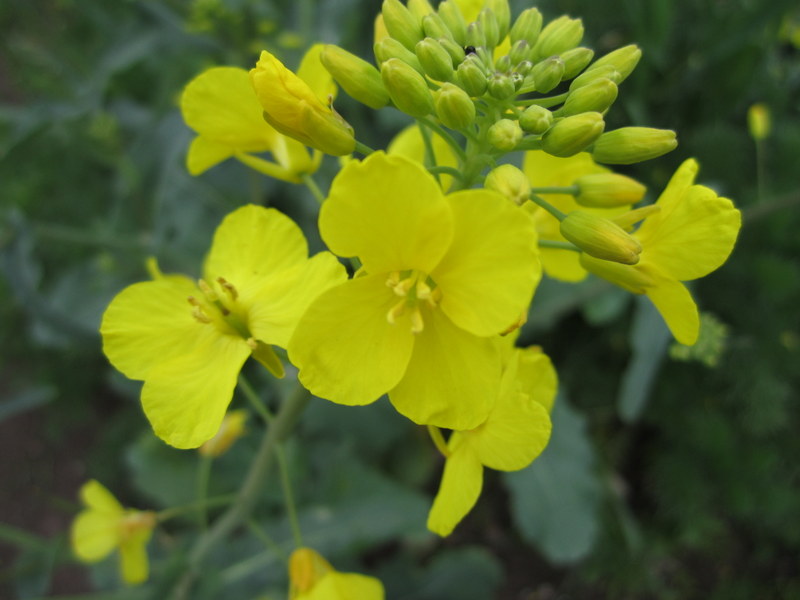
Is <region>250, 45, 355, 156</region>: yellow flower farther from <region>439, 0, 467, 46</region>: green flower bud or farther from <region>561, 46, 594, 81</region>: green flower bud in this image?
<region>561, 46, 594, 81</region>: green flower bud

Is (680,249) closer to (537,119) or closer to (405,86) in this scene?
(537,119)

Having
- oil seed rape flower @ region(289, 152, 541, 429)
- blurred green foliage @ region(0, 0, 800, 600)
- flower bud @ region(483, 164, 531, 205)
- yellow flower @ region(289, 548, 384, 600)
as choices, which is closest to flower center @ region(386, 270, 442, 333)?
oil seed rape flower @ region(289, 152, 541, 429)

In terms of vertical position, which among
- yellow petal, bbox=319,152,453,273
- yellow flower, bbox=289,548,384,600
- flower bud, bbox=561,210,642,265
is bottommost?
yellow flower, bbox=289,548,384,600

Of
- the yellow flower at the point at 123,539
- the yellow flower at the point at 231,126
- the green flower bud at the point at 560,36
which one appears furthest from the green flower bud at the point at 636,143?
the yellow flower at the point at 123,539

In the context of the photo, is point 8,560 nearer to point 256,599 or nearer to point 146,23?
point 256,599

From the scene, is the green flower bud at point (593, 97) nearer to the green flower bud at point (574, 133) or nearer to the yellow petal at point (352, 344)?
the green flower bud at point (574, 133)

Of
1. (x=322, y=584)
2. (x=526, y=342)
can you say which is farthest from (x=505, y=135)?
(x=526, y=342)

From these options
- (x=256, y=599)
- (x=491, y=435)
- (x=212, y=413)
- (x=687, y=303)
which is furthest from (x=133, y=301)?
(x=256, y=599)
